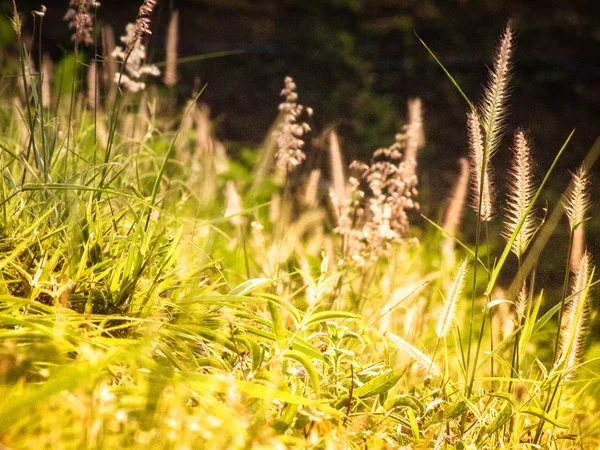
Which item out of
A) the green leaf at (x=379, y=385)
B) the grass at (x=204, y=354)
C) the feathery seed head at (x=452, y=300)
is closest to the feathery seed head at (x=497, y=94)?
the grass at (x=204, y=354)

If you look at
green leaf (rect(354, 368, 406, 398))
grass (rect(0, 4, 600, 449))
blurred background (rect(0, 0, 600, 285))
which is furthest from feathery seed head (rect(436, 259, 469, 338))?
blurred background (rect(0, 0, 600, 285))

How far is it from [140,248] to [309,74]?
4.37 m

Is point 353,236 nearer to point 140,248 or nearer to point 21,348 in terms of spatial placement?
point 140,248

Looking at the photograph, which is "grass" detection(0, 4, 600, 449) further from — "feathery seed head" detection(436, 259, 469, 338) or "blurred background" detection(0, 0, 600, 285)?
"blurred background" detection(0, 0, 600, 285)

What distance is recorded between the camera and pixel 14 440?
1.10 meters

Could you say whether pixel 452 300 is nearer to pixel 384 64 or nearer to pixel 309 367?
pixel 309 367

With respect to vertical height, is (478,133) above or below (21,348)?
above

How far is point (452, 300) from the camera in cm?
137

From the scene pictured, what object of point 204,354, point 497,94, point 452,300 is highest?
point 497,94

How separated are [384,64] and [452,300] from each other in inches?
184

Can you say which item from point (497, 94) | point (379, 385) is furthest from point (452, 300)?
point (497, 94)

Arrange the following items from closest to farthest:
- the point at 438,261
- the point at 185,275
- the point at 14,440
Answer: the point at 14,440 → the point at 185,275 → the point at 438,261

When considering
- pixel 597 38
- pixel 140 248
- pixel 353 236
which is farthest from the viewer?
pixel 597 38

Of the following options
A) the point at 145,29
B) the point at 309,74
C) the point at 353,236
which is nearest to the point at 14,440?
the point at 145,29
